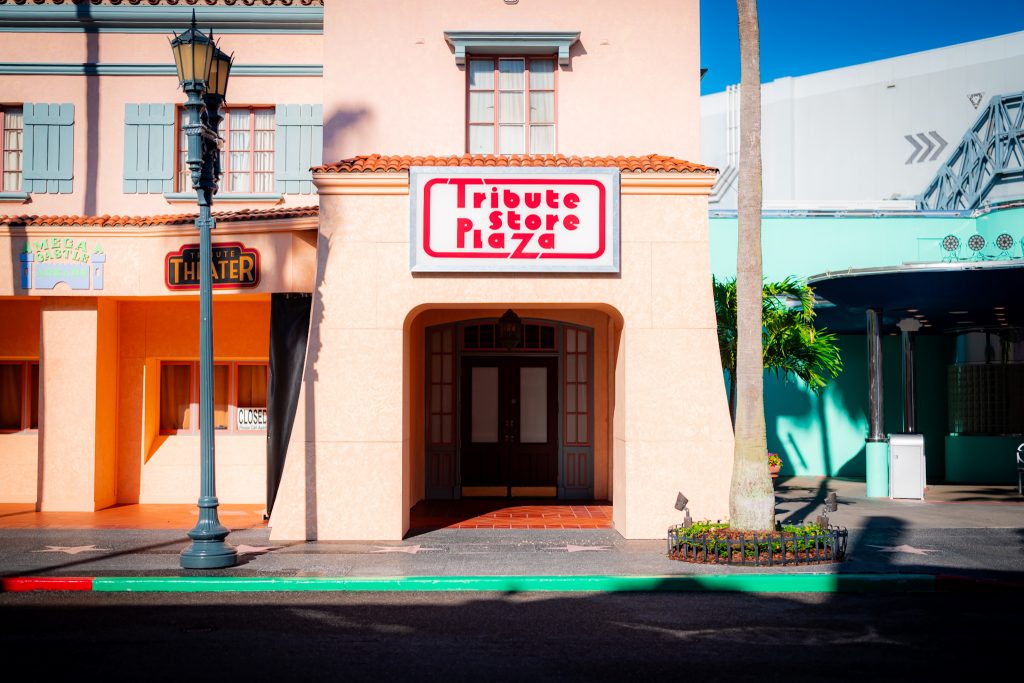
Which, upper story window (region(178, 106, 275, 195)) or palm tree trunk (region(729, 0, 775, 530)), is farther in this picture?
upper story window (region(178, 106, 275, 195))

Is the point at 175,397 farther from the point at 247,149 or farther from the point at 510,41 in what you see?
the point at 510,41

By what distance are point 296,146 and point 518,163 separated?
510 centimetres

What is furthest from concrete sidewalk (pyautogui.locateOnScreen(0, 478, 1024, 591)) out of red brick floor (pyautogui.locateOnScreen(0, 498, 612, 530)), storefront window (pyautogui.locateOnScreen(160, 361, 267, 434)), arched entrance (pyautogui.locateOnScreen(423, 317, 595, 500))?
arched entrance (pyautogui.locateOnScreen(423, 317, 595, 500))

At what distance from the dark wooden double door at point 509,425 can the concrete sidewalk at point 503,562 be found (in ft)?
12.9

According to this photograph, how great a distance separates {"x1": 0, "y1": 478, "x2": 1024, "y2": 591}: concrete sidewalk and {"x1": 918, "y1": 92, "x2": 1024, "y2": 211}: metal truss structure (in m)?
13.6

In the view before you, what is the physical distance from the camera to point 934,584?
11.1 m

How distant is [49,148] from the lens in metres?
17.8

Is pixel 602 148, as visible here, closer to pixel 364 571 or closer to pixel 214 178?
pixel 214 178

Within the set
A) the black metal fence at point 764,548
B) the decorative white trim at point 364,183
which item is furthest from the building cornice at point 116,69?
the black metal fence at point 764,548

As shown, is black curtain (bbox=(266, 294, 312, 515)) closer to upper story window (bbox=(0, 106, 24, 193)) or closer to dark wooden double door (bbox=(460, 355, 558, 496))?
dark wooden double door (bbox=(460, 355, 558, 496))

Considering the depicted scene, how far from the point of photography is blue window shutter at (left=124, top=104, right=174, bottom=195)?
58.3 ft

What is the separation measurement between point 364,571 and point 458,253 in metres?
4.48

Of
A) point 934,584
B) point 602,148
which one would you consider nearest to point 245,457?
point 602,148

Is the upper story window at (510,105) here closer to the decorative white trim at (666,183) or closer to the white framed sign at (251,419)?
the decorative white trim at (666,183)
